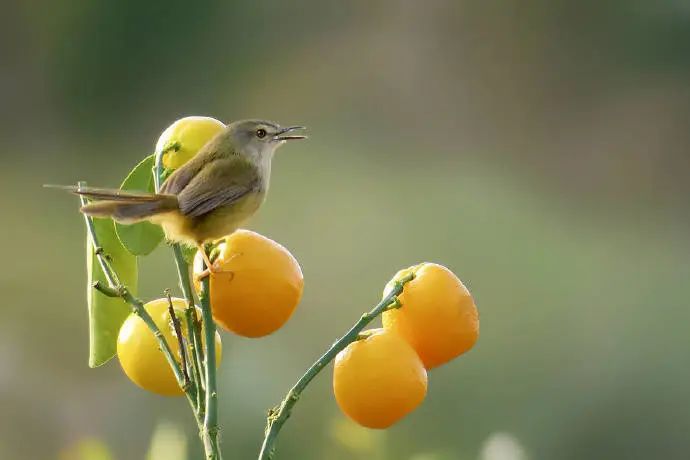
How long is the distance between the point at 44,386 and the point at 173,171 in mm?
1563

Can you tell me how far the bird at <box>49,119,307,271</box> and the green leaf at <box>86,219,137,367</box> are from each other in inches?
1.7

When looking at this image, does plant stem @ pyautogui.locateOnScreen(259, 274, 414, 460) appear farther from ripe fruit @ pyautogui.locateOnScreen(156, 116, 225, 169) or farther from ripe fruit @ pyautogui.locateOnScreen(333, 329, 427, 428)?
ripe fruit @ pyautogui.locateOnScreen(156, 116, 225, 169)

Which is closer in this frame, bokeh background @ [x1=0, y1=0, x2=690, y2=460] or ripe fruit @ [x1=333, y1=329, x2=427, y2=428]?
ripe fruit @ [x1=333, y1=329, x2=427, y2=428]

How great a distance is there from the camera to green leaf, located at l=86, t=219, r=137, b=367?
0.52 metres

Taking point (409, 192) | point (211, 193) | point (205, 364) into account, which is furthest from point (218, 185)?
point (409, 192)

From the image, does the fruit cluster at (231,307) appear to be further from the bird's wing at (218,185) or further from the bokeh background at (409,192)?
the bokeh background at (409,192)

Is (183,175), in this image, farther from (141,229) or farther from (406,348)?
(406,348)

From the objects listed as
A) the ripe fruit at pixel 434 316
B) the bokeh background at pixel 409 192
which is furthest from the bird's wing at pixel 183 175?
the bokeh background at pixel 409 192

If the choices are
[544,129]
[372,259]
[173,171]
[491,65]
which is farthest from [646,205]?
[173,171]

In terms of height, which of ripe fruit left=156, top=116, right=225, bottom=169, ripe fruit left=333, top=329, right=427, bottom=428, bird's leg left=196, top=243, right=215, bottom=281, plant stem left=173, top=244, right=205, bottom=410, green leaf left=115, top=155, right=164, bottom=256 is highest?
ripe fruit left=156, top=116, right=225, bottom=169

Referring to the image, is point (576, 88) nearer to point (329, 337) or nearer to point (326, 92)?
point (326, 92)

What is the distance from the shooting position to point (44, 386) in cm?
193

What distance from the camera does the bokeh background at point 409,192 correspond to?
1.87 m

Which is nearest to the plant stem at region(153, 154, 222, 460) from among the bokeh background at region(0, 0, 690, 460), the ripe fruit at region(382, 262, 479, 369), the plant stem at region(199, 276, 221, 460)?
the plant stem at region(199, 276, 221, 460)
